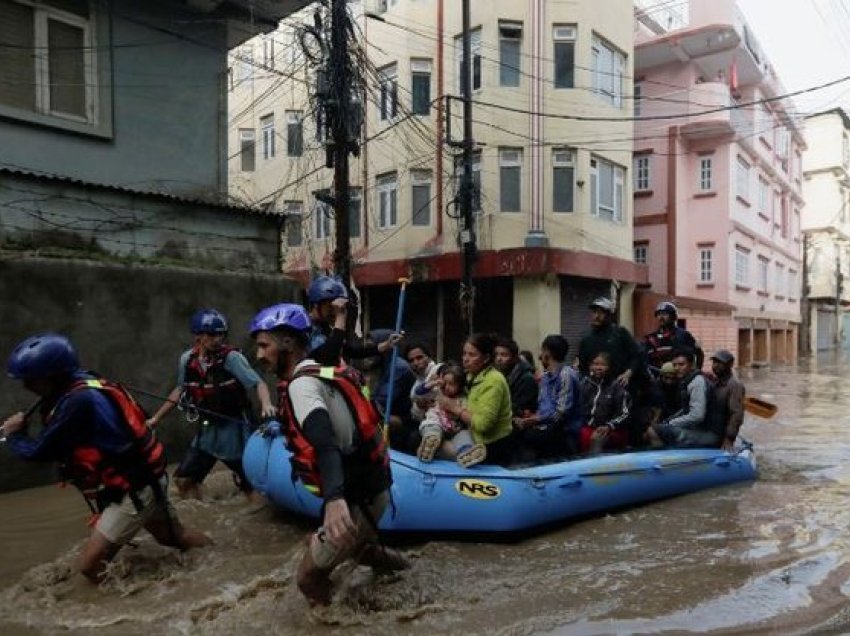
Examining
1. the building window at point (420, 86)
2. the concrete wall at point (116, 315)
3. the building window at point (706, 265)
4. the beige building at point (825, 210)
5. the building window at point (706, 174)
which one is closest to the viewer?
the concrete wall at point (116, 315)

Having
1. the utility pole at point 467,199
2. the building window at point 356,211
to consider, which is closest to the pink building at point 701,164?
the utility pole at point 467,199

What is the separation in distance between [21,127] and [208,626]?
7.02 meters

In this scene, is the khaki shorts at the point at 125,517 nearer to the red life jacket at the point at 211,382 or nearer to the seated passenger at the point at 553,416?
the red life jacket at the point at 211,382

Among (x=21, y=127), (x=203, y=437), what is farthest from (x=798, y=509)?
(x=21, y=127)

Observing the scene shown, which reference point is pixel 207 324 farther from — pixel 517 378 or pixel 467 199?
pixel 467 199

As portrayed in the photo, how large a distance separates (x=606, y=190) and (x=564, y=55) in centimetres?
339

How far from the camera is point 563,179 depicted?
698 inches

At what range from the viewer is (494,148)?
17609mm

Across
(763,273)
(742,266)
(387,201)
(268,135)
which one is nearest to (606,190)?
(387,201)

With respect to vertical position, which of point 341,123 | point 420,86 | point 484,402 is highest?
point 420,86

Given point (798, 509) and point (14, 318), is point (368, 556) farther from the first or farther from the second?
point (14, 318)

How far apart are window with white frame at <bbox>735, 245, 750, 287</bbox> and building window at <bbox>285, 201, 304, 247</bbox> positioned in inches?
543

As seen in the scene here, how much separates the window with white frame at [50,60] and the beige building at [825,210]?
39.9 m

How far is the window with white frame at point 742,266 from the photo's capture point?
24.4m
